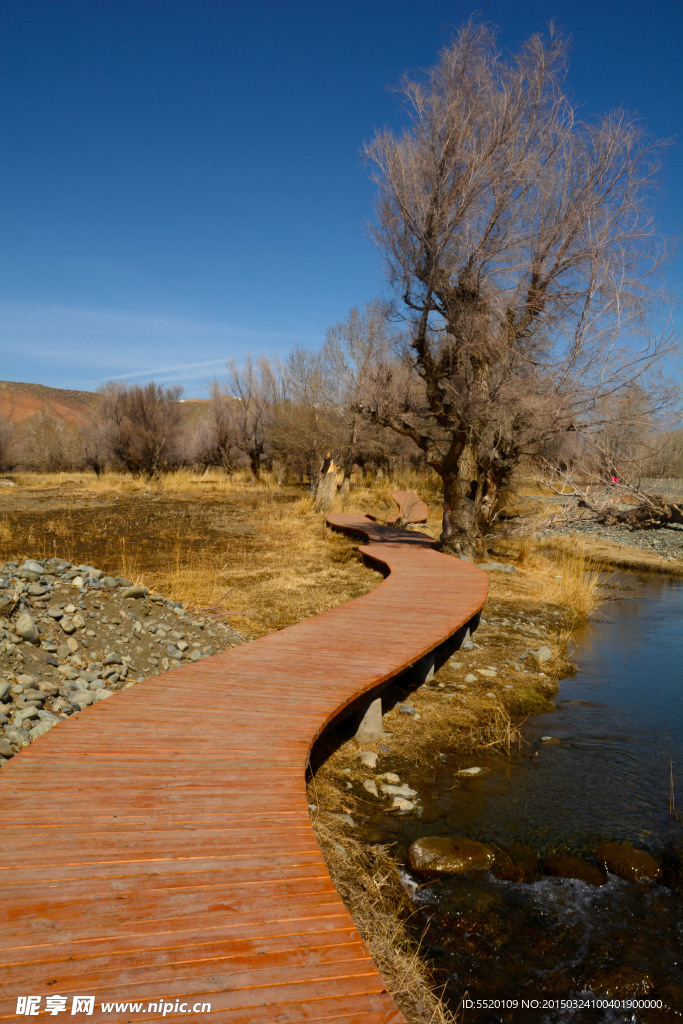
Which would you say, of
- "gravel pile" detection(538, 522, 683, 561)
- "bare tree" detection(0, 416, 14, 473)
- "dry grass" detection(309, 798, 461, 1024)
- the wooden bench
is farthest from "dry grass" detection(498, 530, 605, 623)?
"bare tree" detection(0, 416, 14, 473)

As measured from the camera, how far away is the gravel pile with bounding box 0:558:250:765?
446 centimetres

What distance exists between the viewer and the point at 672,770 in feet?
16.6

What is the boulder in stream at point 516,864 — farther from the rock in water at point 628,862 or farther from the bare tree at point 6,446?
the bare tree at point 6,446

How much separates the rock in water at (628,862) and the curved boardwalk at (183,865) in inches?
73.3

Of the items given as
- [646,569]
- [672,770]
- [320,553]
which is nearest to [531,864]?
[672,770]

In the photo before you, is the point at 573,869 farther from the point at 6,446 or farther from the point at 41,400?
the point at 41,400

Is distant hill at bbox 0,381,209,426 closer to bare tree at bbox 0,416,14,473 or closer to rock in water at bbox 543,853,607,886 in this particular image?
bare tree at bbox 0,416,14,473

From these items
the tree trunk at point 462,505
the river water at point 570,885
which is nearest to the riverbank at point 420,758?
the river water at point 570,885

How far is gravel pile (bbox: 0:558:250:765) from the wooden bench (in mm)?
10451

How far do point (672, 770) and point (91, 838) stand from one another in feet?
14.6

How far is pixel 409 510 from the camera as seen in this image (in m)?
→ 17.6

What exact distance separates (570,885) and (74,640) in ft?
14.0

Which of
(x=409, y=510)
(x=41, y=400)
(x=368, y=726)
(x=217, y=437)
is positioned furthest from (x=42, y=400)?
(x=368, y=726)

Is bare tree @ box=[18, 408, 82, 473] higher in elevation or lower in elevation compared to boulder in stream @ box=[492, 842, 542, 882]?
higher
